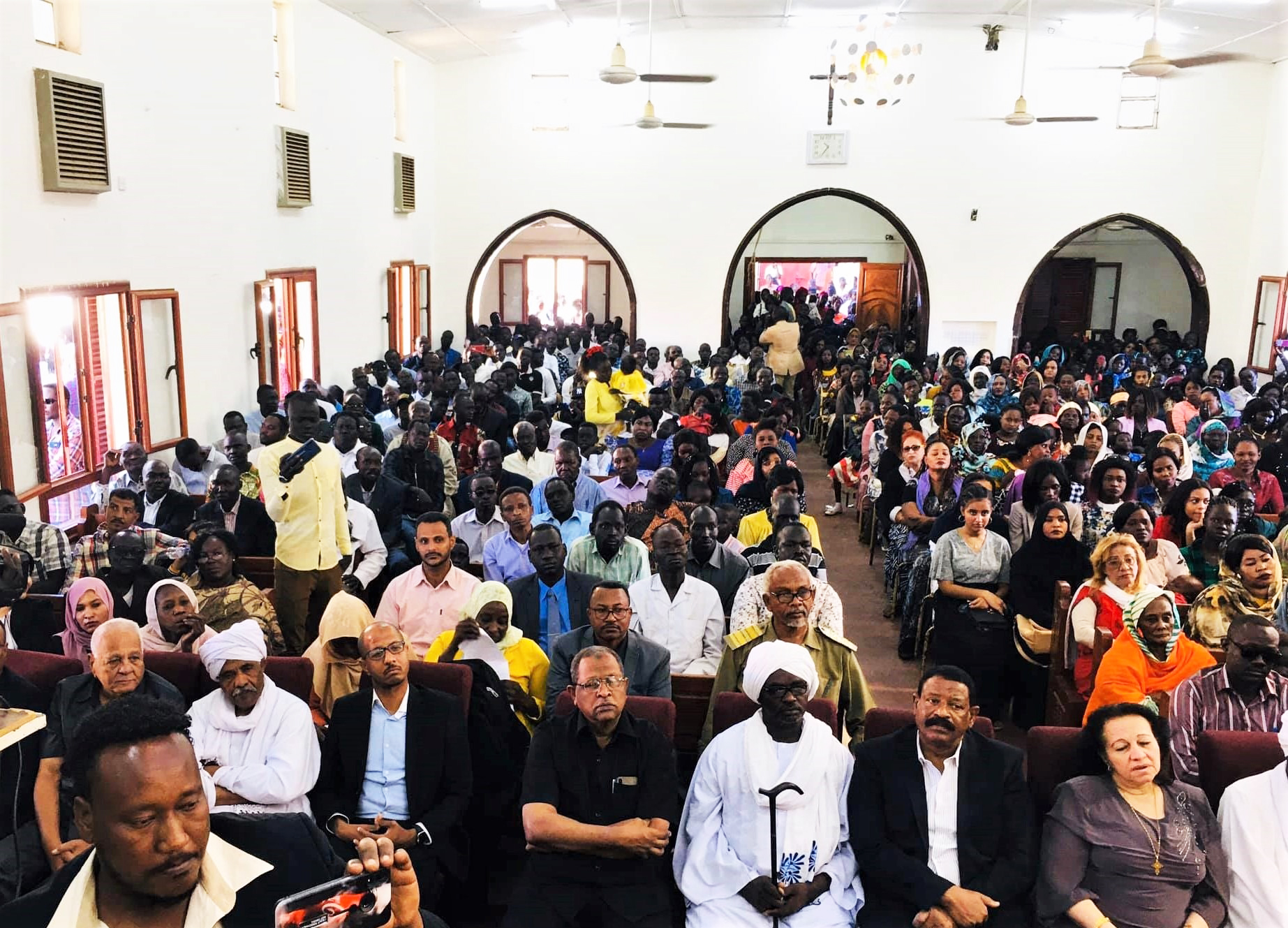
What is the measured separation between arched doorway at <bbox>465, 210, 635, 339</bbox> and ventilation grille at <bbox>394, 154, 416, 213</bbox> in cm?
666

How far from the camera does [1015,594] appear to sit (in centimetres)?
489

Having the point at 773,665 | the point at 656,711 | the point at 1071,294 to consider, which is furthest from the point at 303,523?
the point at 1071,294

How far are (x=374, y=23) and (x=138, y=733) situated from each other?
396 inches

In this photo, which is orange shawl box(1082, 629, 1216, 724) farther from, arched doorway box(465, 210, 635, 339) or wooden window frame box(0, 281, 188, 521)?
arched doorway box(465, 210, 635, 339)

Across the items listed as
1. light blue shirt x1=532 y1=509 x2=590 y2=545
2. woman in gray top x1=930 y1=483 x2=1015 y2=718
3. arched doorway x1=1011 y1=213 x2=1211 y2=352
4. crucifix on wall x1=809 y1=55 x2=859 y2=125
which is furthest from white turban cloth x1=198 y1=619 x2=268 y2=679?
arched doorway x1=1011 y1=213 x2=1211 y2=352

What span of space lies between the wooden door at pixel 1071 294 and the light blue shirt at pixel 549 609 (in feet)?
46.4

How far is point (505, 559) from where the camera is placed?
16.2 feet

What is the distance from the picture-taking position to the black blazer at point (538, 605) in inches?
171

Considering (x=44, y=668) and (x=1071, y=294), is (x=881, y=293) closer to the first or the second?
(x=1071, y=294)

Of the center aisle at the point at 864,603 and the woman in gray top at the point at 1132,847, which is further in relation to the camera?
the center aisle at the point at 864,603

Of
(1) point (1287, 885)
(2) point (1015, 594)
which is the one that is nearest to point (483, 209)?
(2) point (1015, 594)

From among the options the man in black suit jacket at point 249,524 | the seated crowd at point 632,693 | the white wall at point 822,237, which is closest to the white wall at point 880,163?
the white wall at point 822,237

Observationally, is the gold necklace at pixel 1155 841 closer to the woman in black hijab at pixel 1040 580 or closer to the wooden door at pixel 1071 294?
the woman in black hijab at pixel 1040 580

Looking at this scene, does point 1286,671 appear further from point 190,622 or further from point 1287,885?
point 190,622
